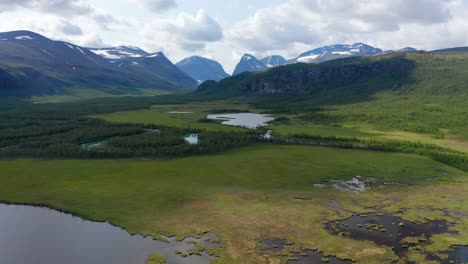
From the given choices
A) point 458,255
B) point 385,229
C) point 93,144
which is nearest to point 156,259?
point 385,229

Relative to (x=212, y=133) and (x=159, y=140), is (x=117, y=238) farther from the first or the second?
(x=212, y=133)

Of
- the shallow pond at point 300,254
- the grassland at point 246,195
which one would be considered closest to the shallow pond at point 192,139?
the grassland at point 246,195

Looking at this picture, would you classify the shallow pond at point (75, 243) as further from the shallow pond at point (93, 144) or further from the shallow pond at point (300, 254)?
the shallow pond at point (93, 144)

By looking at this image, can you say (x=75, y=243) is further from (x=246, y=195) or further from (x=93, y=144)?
(x=93, y=144)

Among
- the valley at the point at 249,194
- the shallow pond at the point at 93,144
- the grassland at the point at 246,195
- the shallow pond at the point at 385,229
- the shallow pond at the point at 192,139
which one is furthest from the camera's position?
the shallow pond at the point at 192,139

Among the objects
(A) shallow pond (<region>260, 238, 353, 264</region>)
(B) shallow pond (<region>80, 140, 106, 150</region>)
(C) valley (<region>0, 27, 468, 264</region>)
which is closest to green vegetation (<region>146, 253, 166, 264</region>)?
(C) valley (<region>0, 27, 468, 264</region>)
